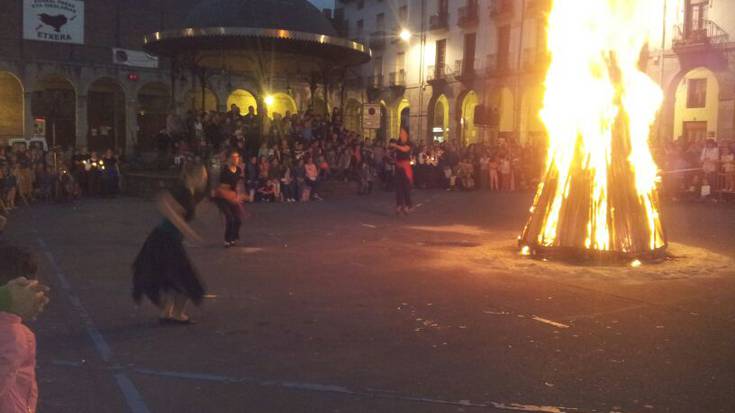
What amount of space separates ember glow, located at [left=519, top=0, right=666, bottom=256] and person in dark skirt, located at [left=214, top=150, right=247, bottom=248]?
14.7 feet

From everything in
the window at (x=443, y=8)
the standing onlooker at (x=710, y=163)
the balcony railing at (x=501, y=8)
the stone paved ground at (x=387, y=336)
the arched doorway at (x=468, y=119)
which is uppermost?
the window at (x=443, y=8)

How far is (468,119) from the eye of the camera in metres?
46.0

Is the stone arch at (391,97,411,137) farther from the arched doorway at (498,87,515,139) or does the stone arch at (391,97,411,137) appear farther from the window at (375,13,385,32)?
the arched doorway at (498,87,515,139)

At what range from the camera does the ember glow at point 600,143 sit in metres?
9.29

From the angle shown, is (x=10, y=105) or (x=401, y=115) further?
(x=401, y=115)

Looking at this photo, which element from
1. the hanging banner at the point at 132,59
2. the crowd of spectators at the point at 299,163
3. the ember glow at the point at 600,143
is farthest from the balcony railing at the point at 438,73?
the ember glow at the point at 600,143

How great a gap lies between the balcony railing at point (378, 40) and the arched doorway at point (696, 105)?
2374cm

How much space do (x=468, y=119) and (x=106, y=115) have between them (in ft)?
80.7

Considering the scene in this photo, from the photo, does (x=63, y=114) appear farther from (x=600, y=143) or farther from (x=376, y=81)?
(x=600, y=143)

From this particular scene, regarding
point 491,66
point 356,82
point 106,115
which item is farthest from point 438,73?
point 106,115

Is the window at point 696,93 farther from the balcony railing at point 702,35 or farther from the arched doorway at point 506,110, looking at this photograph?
the arched doorway at point 506,110

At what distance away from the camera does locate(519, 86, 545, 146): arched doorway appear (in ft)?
130

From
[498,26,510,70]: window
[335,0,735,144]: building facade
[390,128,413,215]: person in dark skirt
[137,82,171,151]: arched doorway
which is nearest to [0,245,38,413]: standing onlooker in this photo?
[390,128,413,215]: person in dark skirt

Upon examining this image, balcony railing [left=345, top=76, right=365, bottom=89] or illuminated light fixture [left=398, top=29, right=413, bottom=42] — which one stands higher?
illuminated light fixture [left=398, top=29, right=413, bottom=42]
